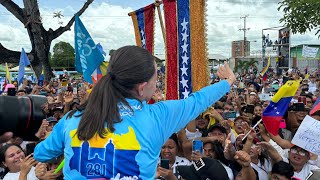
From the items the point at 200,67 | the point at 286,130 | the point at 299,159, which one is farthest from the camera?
the point at 286,130

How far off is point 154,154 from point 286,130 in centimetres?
399

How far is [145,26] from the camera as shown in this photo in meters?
6.22

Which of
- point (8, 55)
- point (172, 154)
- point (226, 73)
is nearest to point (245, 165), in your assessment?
point (172, 154)

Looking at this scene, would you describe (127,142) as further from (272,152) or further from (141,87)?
(272,152)

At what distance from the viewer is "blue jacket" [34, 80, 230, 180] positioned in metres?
1.59

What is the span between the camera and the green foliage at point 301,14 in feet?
26.5

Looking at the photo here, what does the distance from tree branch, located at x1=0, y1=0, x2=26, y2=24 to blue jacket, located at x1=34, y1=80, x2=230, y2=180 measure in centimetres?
1310

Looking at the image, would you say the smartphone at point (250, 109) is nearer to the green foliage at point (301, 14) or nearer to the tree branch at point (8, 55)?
the green foliage at point (301, 14)

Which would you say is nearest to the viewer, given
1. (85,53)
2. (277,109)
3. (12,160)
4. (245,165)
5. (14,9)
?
(245,165)

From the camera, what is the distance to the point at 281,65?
3144 centimetres

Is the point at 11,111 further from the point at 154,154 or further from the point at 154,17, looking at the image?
the point at 154,17

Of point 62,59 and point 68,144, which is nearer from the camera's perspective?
point 68,144

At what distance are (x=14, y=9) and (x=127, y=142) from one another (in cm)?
1349

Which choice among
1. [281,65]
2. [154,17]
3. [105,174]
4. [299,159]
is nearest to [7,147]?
[105,174]
